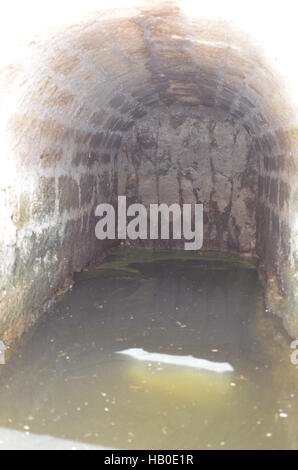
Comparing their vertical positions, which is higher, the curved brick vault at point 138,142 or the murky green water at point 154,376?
the curved brick vault at point 138,142

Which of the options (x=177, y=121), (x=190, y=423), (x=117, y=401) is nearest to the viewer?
(x=190, y=423)

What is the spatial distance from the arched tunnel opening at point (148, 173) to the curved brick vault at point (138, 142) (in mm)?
16

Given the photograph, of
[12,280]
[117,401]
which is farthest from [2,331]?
[117,401]

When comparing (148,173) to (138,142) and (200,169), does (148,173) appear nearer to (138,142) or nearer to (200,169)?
(138,142)

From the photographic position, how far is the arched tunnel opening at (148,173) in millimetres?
2988

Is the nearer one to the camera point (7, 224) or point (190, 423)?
point (190, 423)

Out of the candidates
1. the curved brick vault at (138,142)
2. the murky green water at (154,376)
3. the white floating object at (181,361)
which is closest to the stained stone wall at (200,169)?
the curved brick vault at (138,142)

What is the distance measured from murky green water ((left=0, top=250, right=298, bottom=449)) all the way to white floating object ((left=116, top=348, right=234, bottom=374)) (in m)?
0.06

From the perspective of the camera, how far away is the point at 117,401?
Answer: 112 inches

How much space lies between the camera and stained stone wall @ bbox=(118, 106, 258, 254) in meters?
6.59

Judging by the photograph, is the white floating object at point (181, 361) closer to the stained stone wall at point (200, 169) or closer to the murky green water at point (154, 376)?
the murky green water at point (154, 376)

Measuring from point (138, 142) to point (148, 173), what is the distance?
0.42 metres
